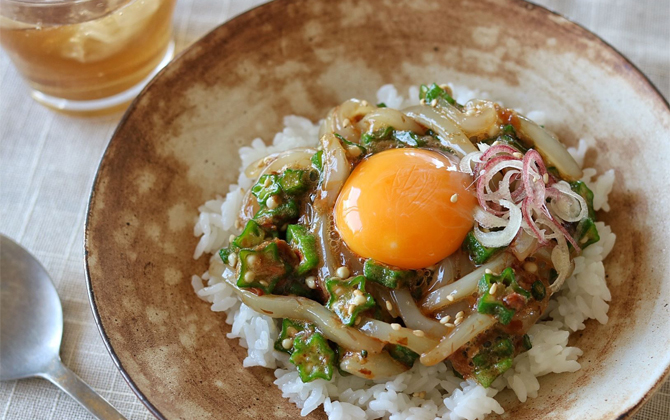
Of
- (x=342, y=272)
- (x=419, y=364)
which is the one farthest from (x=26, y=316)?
(x=419, y=364)

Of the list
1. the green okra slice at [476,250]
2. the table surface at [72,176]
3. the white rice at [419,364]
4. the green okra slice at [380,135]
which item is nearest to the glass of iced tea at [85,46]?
the table surface at [72,176]

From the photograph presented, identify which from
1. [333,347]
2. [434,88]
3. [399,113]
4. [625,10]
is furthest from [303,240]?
[625,10]

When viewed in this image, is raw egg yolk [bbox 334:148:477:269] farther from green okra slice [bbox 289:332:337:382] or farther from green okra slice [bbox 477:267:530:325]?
green okra slice [bbox 289:332:337:382]

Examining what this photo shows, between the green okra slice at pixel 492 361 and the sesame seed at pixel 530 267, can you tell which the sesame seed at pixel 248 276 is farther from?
the sesame seed at pixel 530 267

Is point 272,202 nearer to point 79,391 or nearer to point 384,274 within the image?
point 384,274

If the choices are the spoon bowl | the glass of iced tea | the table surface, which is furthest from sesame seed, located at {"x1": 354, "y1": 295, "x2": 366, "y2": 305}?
the glass of iced tea

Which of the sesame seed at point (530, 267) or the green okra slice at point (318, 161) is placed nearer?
the sesame seed at point (530, 267)
